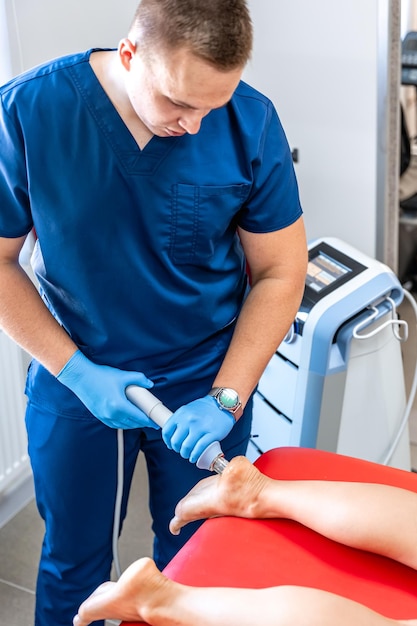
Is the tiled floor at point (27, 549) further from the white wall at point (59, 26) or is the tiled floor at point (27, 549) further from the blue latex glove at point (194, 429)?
the white wall at point (59, 26)

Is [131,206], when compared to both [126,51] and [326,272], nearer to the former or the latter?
[126,51]

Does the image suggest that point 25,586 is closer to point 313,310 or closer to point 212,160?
point 313,310

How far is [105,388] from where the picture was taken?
129 centimetres

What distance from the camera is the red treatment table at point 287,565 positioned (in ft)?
3.60

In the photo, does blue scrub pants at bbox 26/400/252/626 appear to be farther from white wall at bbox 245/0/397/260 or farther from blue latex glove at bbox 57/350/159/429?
white wall at bbox 245/0/397/260

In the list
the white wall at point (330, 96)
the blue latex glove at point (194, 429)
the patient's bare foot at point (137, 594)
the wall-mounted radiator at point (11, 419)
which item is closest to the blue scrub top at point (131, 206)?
the blue latex glove at point (194, 429)

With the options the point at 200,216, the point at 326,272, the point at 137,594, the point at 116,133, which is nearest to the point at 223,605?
the point at 137,594

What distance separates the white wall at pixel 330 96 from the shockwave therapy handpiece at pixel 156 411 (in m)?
1.13

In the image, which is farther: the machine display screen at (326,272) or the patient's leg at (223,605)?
the machine display screen at (326,272)

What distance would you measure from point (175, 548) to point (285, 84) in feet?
4.37

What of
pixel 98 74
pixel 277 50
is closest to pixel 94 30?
pixel 277 50

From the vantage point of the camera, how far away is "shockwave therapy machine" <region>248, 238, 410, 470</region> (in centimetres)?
184

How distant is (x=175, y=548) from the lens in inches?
61.9

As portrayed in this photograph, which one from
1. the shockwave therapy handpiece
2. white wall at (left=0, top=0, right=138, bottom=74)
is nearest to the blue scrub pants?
the shockwave therapy handpiece
